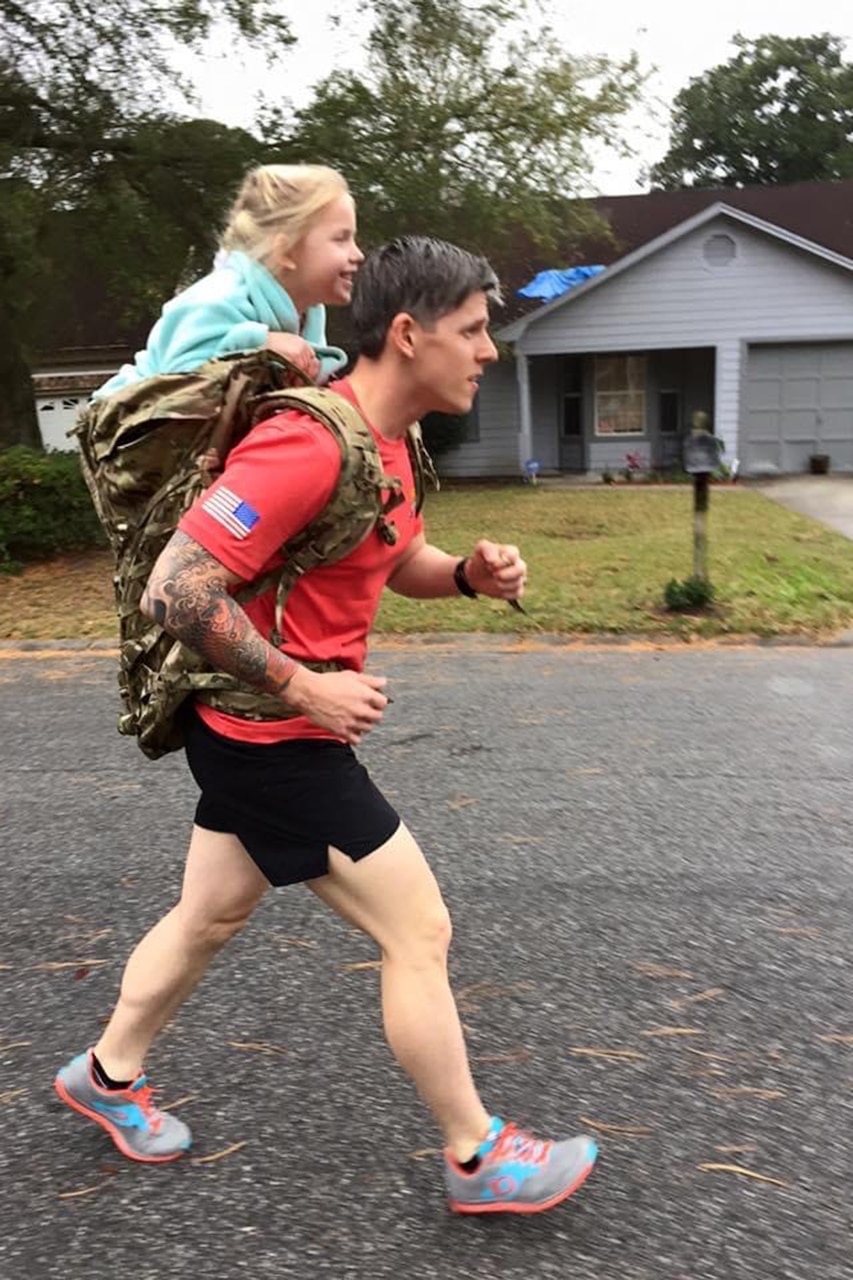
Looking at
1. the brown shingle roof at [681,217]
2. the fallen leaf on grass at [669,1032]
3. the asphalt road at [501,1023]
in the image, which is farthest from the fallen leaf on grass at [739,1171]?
the brown shingle roof at [681,217]

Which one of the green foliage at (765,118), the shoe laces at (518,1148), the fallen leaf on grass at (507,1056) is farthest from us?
the green foliage at (765,118)

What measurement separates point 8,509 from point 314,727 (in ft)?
32.9

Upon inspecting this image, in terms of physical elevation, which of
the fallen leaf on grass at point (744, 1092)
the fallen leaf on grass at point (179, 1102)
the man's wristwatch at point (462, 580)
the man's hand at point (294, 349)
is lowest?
the fallen leaf on grass at point (744, 1092)

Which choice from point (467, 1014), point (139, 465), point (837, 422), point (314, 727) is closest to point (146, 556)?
point (139, 465)

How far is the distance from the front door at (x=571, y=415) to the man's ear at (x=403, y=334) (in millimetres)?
19775

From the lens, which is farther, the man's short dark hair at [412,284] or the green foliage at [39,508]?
the green foliage at [39,508]

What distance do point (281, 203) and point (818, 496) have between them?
614 inches

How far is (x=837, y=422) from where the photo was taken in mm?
19781

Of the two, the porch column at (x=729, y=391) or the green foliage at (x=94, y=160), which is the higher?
the green foliage at (x=94, y=160)

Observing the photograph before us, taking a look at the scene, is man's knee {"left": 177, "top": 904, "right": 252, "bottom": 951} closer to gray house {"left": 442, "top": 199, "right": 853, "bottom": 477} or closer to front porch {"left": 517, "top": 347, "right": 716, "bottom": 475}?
gray house {"left": 442, "top": 199, "right": 853, "bottom": 477}

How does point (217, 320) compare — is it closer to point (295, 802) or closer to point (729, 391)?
point (295, 802)

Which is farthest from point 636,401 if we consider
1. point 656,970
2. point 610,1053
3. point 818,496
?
point 610,1053

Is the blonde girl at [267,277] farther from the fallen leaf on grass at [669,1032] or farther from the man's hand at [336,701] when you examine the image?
the fallen leaf on grass at [669,1032]

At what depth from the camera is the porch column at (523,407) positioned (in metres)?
19.8
